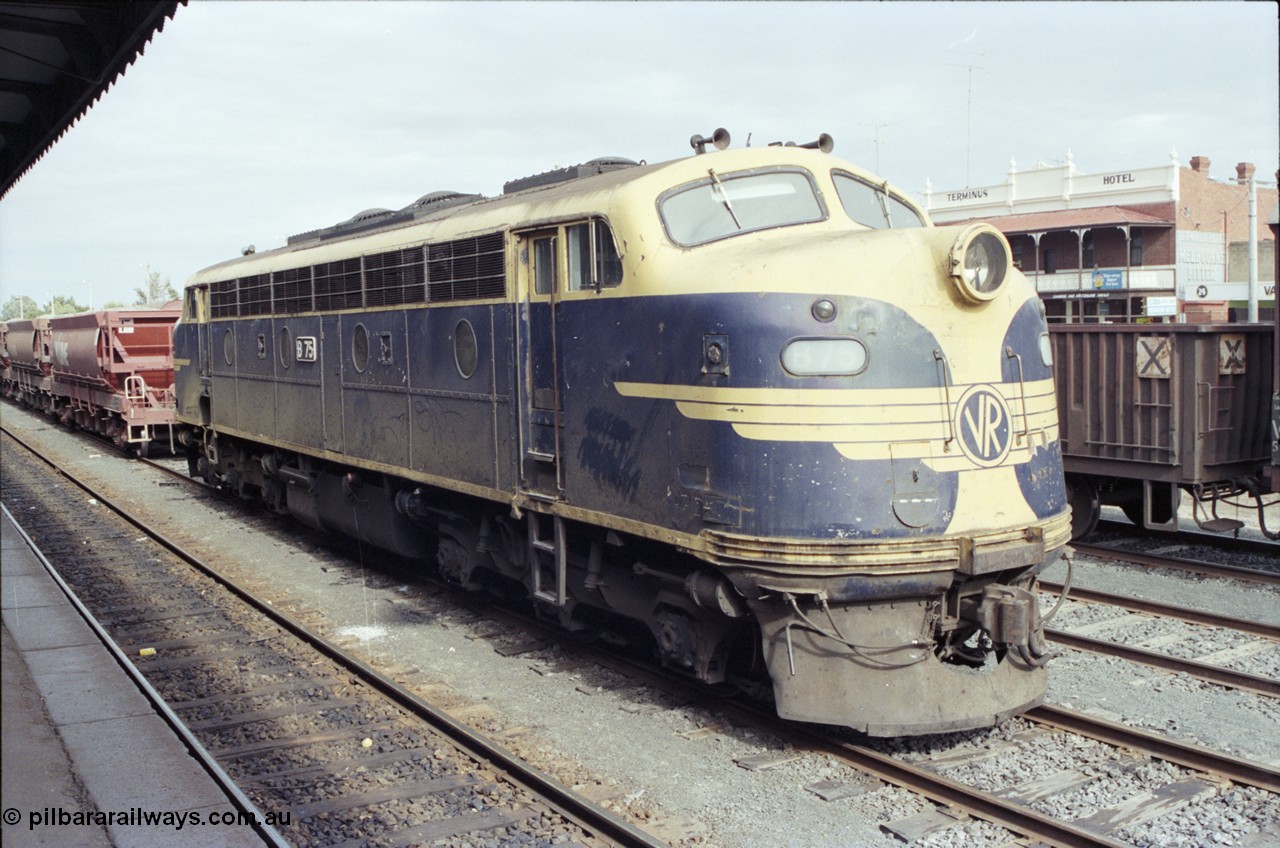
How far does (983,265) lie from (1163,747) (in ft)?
10.1

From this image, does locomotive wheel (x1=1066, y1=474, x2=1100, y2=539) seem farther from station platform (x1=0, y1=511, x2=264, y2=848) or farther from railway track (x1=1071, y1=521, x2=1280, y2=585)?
station platform (x1=0, y1=511, x2=264, y2=848)

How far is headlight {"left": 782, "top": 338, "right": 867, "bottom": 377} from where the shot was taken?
20.6ft

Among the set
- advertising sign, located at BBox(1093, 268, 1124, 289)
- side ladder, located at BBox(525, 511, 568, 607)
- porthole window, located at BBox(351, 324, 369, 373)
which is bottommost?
side ladder, located at BBox(525, 511, 568, 607)

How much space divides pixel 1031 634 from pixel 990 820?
4.07ft

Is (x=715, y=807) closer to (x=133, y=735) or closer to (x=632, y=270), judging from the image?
(x=632, y=270)

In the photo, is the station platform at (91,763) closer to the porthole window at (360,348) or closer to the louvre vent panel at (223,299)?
the porthole window at (360,348)

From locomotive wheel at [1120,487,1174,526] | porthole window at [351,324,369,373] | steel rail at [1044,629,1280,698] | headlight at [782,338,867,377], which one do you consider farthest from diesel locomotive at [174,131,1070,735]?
locomotive wheel at [1120,487,1174,526]

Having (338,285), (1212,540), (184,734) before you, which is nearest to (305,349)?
(338,285)

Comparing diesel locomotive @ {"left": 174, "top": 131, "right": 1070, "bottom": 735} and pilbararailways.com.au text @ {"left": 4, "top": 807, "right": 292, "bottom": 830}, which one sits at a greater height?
diesel locomotive @ {"left": 174, "top": 131, "right": 1070, "bottom": 735}

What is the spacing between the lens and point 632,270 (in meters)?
7.09

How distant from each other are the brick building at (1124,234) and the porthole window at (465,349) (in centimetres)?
3441

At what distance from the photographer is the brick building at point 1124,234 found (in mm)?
41781

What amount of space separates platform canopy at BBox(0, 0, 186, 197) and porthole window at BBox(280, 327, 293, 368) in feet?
10.8

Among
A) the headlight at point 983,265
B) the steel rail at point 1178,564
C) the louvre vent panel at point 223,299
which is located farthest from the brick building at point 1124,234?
the headlight at point 983,265
